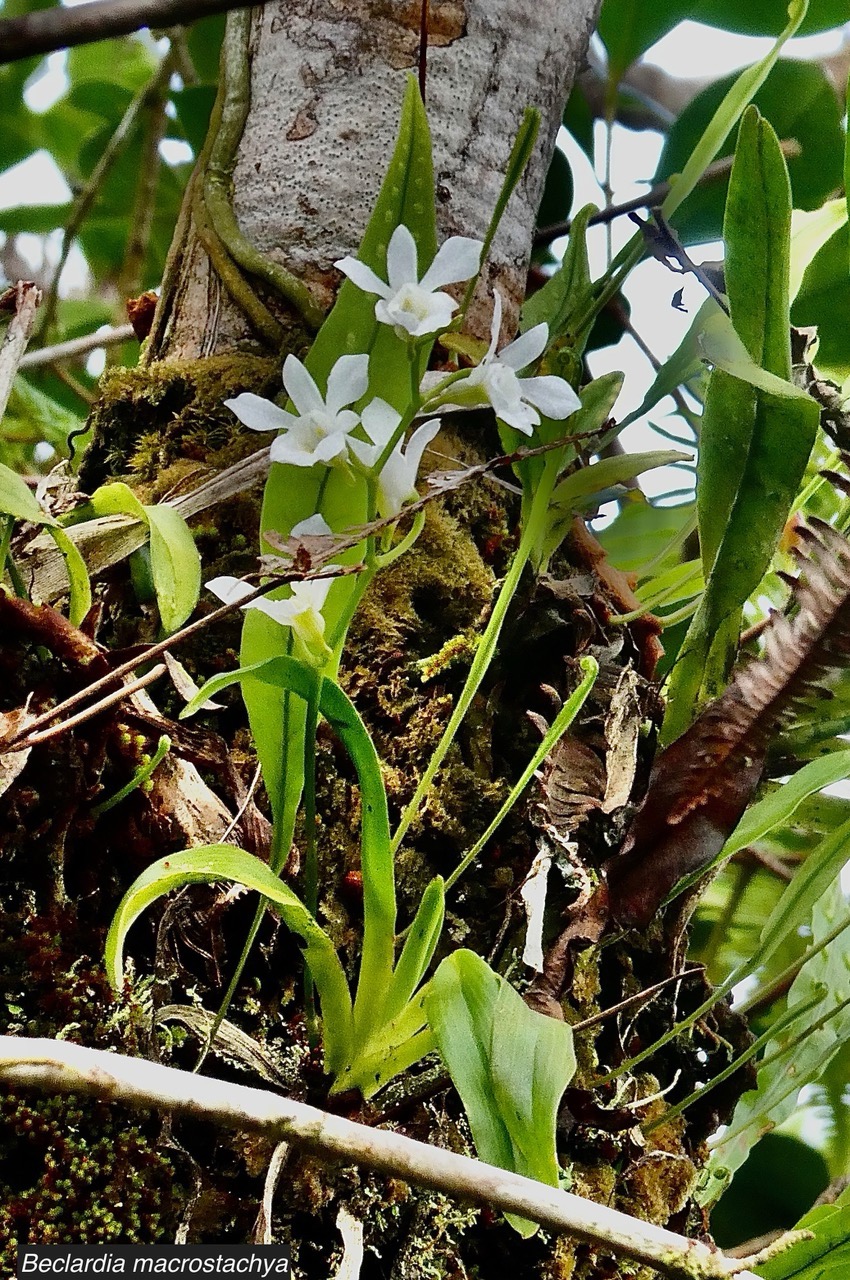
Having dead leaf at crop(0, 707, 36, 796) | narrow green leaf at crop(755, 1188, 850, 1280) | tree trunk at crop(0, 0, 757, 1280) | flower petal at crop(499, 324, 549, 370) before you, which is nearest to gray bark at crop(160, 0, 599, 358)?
tree trunk at crop(0, 0, 757, 1280)

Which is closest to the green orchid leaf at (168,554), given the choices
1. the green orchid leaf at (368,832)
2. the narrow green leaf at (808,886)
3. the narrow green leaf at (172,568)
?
the narrow green leaf at (172,568)

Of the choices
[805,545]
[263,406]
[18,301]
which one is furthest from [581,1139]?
[18,301]

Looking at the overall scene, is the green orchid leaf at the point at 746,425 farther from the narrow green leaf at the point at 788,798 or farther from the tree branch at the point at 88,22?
the tree branch at the point at 88,22

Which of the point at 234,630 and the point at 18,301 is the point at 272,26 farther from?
the point at 234,630

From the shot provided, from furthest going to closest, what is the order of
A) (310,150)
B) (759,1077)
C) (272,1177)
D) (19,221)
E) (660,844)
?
1. (19,221)
2. (310,150)
3. (759,1077)
4. (660,844)
5. (272,1177)

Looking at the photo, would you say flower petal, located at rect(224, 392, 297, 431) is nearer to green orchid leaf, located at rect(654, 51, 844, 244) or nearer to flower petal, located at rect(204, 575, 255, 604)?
flower petal, located at rect(204, 575, 255, 604)

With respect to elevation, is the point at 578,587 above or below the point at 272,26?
below

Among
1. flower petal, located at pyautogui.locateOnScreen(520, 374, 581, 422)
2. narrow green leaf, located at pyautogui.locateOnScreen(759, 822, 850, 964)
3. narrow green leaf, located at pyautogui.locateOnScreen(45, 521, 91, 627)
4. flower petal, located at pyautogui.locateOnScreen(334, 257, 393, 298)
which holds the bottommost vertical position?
narrow green leaf, located at pyautogui.locateOnScreen(759, 822, 850, 964)
